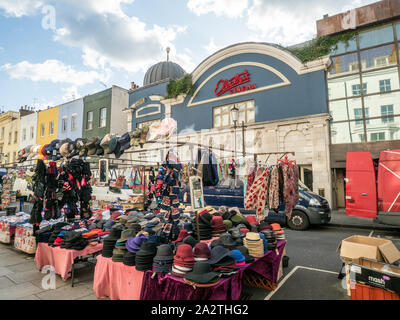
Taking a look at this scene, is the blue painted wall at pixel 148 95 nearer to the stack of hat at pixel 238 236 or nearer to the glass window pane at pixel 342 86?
the glass window pane at pixel 342 86

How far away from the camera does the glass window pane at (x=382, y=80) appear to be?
12.8 metres

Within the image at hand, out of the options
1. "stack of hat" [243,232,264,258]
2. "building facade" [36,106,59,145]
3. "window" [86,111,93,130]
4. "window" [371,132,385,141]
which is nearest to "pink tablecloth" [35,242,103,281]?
"stack of hat" [243,232,264,258]

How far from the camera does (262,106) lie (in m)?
15.9

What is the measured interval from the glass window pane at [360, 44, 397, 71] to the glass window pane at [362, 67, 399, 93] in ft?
1.22

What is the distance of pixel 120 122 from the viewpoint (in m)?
24.0

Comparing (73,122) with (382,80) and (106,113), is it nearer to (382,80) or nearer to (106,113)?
(106,113)

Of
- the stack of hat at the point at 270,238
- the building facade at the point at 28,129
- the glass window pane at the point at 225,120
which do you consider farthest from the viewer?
the building facade at the point at 28,129

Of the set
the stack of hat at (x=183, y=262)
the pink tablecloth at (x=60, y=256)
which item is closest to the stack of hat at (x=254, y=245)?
the stack of hat at (x=183, y=262)

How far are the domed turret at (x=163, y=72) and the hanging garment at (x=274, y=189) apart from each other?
63.5 ft

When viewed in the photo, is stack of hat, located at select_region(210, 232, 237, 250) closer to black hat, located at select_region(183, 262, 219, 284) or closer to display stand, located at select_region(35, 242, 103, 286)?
black hat, located at select_region(183, 262, 219, 284)

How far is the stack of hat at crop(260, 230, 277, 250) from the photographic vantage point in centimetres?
482

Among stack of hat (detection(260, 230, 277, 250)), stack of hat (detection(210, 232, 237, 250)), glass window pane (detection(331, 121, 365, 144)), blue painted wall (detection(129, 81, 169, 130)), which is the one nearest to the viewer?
stack of hat (detection(210, 232, 237, 250))

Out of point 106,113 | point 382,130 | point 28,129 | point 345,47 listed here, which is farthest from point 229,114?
point 28,129
